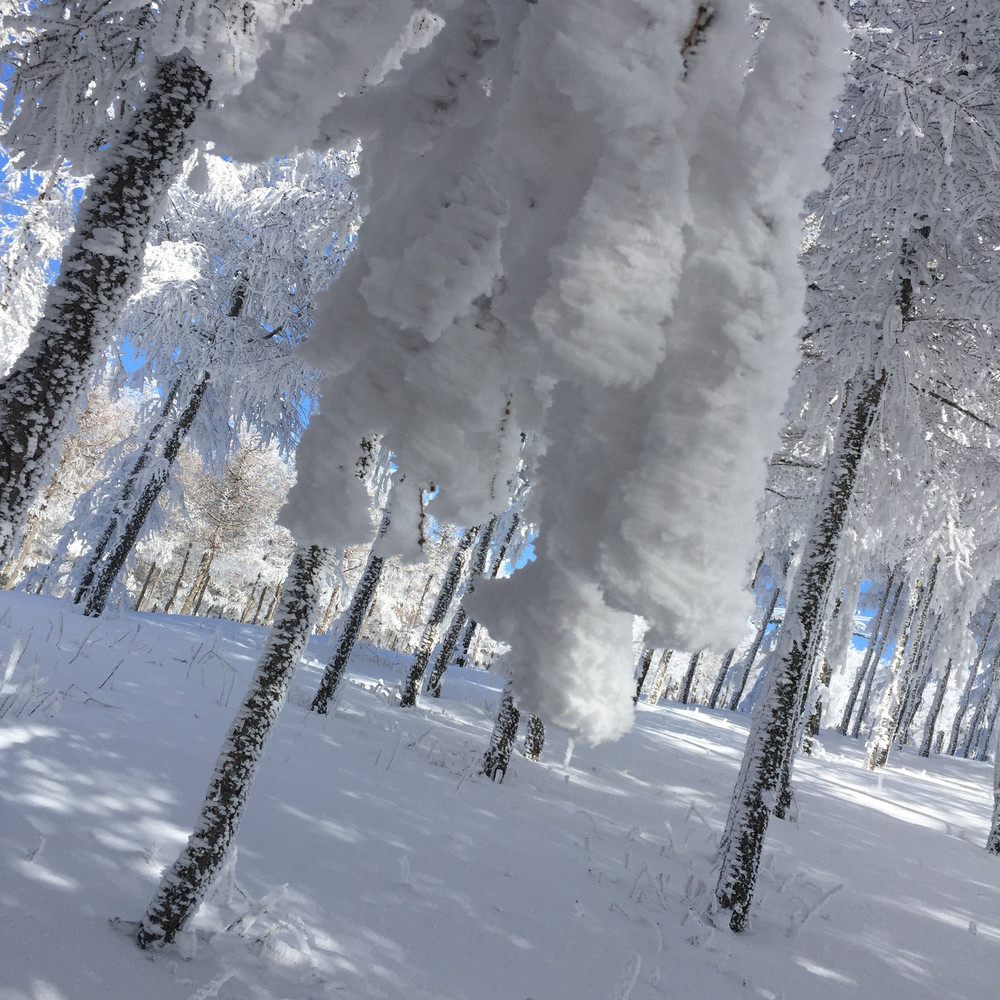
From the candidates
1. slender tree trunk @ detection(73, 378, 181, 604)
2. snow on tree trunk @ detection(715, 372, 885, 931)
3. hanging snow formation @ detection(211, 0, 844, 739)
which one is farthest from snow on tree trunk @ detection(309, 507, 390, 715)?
hanging snow formation @ detection(211, 0, 844, 739)

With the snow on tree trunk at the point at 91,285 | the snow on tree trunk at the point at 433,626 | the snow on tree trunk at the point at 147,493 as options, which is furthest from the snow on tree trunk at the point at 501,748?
the snow on tree trunk at the point at 147,493

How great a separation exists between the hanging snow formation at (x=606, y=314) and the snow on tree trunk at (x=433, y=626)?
9592 mm

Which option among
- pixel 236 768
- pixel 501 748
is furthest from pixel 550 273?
pixel 501 748

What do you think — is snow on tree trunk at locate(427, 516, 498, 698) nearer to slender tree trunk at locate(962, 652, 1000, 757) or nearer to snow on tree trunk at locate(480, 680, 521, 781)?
snow on tree trunk at locate(480, 680, 521, 781)

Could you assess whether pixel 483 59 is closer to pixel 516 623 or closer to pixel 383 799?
pixel 516 623

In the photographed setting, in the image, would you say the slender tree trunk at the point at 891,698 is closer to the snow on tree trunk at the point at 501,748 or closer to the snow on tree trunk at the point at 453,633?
the snow on tree trunk at the point at 453,633

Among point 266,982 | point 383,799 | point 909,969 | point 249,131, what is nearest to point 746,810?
point 909,969

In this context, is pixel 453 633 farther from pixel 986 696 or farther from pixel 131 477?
pixel 986 696

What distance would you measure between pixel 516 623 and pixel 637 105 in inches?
22.7

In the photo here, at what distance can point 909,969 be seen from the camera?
4859mm

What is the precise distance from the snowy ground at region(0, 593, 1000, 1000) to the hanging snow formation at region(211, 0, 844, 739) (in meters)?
2.51

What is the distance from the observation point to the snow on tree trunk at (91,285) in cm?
337

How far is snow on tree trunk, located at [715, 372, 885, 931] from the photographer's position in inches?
196

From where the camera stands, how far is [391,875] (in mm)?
4039
